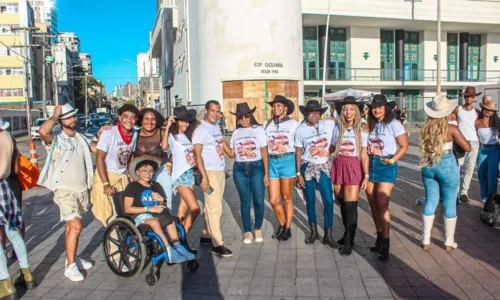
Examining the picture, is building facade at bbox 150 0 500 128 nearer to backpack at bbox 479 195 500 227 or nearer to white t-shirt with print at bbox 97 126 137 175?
white t-shirt with print at bbox 97 126 137 175

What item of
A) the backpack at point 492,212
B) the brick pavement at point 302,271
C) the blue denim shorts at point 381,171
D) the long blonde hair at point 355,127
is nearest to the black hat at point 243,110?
the long blonde hair at point 355,127

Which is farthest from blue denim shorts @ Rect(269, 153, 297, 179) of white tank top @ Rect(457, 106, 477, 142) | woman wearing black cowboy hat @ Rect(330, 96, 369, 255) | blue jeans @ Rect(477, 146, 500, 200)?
white tank top @ Rect(457, 106, 477, 142)

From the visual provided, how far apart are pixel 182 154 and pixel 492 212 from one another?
14.5 ft

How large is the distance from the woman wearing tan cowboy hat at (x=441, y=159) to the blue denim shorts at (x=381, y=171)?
42cm

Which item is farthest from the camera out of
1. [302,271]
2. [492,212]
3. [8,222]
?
[492,212]

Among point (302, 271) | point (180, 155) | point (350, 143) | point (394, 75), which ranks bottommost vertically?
point (302, 271)

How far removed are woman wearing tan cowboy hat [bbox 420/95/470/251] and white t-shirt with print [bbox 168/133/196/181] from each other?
9.23ft

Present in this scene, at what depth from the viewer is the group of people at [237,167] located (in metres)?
4.72

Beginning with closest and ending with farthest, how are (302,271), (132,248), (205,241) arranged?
1. (302,271)
2. (132,248)
3. (205,241)

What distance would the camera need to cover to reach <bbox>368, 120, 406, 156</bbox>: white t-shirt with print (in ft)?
17.1

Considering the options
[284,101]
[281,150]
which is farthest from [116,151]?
[284,101]

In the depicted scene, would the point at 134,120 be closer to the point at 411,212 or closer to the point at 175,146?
the point at 175,146

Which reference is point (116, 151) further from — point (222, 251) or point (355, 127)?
point (355, 127)

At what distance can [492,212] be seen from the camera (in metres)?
6.28
